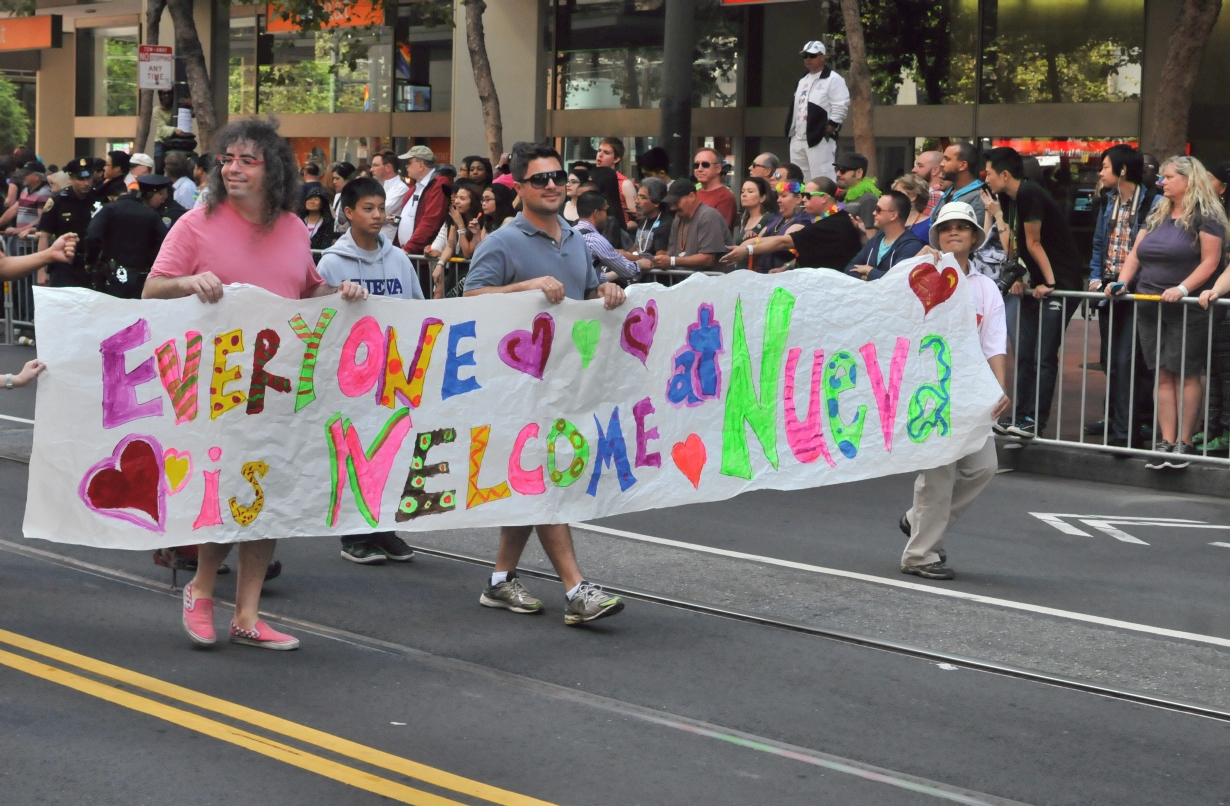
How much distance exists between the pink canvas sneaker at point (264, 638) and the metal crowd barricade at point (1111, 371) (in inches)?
228

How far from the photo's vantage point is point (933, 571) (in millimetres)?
7246

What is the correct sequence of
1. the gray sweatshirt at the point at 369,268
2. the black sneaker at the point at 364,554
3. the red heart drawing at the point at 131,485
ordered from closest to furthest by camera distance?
the red heart drawing at the point at 131,485 → the gray sweatshirt at the point at 369,268 → the black sneaker at the point at 364,554

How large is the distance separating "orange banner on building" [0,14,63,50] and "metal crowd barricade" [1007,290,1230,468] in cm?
3376

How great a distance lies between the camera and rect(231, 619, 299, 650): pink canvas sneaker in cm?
575

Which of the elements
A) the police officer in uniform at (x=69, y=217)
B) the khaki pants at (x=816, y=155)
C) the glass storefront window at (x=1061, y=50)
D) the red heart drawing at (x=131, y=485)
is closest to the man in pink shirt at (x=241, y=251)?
the red heart drawing at (x=131, y=485)

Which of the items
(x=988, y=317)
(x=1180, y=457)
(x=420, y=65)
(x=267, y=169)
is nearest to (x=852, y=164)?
(x=1180, y=457)

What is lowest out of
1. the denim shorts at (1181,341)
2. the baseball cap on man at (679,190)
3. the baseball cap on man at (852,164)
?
the denim shorts at (1181,341)

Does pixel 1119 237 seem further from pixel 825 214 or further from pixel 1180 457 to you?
pixel 825 214

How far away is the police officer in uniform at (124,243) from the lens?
12.0 m

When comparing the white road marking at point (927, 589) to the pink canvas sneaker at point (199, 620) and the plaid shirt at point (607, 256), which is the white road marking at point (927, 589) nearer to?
the plaid shirt at point (607, 256)

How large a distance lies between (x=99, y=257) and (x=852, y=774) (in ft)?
29.8

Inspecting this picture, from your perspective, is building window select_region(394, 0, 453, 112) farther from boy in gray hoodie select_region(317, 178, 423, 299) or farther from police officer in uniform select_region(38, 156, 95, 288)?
boy in gray hoodie select_region(317, 178, 423, 299)

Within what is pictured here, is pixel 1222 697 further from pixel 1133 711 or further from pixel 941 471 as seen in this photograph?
pixel 941 471

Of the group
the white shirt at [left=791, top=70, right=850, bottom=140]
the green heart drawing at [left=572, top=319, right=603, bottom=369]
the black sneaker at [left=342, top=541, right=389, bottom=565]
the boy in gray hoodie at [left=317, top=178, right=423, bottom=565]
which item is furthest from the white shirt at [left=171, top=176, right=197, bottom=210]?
the green heart drawing at [left=572, top=319, right=603, bottom=369]
